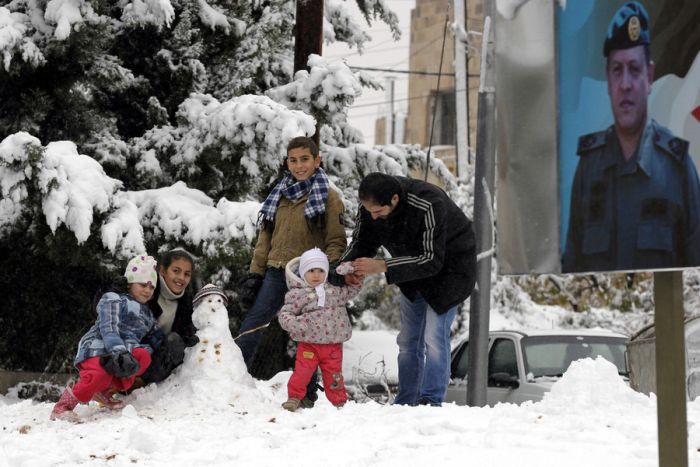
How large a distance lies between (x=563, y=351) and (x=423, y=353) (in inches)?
180

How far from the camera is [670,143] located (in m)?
3.89

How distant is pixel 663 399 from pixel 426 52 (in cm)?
2621

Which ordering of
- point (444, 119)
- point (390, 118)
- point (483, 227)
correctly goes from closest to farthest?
1. point (483, 227)
2. point (444, 119)
3. point (390, 118)

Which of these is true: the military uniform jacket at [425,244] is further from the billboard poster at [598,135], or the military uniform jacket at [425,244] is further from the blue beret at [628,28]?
the blue beret at [628,28]

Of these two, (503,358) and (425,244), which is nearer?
(425,244)

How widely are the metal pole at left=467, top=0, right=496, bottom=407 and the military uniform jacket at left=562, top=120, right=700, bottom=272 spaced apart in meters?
5.07

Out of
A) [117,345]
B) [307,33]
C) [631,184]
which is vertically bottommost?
[117,345]

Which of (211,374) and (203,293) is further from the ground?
(203,293)

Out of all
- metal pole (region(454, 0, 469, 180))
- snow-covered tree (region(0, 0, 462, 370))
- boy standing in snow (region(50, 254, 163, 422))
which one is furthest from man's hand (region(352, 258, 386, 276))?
metal pole (region(454, 0, 469, 180))

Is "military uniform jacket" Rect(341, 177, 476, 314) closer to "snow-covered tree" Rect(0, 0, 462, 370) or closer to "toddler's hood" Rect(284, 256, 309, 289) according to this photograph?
"toddler's hood" Rect(284, 256, 309, 289)

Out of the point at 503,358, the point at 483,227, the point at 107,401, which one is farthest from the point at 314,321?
the point at 503,358

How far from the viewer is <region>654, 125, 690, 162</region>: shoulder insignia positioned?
3.84 m

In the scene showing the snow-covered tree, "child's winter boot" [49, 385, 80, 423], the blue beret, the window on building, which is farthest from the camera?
the window on building

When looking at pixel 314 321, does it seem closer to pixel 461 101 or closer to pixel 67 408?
pixel 67 408
